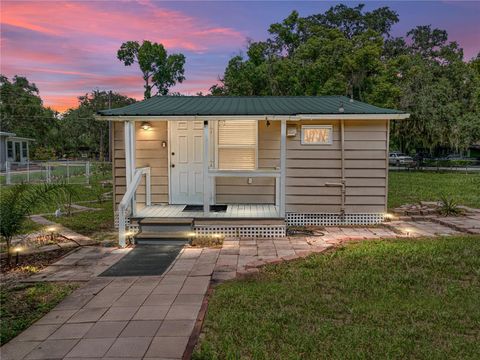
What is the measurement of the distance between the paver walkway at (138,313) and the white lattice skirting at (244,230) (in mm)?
1014

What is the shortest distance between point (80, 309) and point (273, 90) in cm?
1975

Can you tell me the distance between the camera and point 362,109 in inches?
326

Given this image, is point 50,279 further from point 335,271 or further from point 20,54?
point 20,54

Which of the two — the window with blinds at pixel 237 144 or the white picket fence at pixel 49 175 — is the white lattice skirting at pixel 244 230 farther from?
the white picket fence at pixel 49 175

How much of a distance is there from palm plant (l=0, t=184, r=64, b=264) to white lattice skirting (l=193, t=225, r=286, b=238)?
2.70 meters

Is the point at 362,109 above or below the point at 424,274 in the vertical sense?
above

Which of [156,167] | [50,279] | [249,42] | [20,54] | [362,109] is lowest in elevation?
[50,279]

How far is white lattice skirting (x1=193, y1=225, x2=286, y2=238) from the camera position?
7383 mm

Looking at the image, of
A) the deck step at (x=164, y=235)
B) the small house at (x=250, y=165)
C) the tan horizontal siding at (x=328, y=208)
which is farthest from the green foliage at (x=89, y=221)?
the tan horizontal siding at (x=328, y=208)

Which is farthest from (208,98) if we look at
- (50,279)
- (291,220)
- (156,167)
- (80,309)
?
(80,309)

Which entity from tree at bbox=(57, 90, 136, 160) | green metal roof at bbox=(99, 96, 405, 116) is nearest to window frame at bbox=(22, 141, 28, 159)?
tree at bbox=(57, 90, 136, 160)

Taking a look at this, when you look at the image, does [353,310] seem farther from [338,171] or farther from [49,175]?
[49,175]

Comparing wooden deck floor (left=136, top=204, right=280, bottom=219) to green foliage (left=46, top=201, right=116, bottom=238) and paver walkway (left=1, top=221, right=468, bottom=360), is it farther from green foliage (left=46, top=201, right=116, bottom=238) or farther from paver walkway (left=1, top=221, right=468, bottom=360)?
paver walkway (left=1, top=221, right=468, bottom=360)

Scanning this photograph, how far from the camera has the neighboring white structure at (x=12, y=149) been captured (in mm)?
28792
